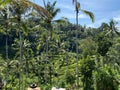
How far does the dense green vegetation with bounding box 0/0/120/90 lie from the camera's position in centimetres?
3231

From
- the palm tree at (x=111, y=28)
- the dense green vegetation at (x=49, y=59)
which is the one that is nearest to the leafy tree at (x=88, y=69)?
the dense green vegetation at (x=49, y=59)

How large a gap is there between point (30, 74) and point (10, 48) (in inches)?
2114

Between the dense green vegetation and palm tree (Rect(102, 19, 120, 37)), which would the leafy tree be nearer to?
the dense green vegetation

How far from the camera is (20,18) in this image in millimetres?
38750

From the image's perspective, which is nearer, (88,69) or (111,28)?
(88,69)

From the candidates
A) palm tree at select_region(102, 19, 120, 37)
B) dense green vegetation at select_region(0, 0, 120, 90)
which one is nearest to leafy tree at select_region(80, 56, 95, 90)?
dense green vegetation at select_region(0, 0, 120, 90)

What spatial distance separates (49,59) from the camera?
67.9 meters

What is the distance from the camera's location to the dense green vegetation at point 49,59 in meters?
32.3

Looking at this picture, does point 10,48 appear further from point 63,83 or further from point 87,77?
point 87,77

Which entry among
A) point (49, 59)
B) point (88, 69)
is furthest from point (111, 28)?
point (88, 69)

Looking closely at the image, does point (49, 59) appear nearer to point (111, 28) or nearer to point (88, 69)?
point (111, 28)

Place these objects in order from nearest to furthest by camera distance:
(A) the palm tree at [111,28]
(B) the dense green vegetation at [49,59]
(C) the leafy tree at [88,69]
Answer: (B) the dense green vegetation at [49,59] → (C) the leafy tree at [88,69] → (A) the palm tree at [111,28]

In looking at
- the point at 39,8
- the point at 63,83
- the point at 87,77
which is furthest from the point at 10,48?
the point at 39,8

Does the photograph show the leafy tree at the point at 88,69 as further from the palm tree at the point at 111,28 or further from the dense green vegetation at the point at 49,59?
the palm tree at the point at 111,28
